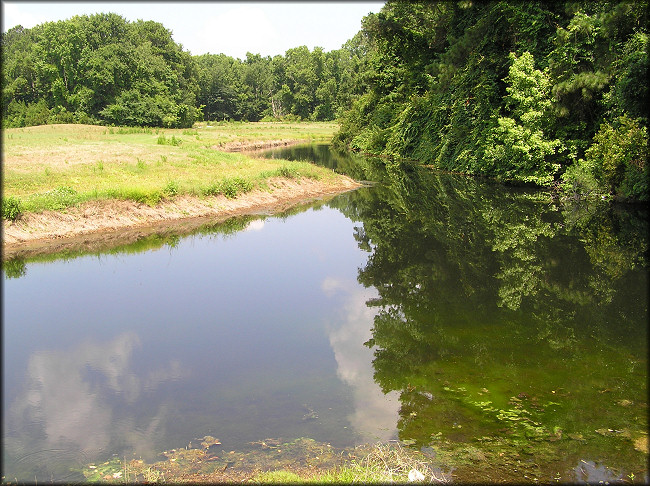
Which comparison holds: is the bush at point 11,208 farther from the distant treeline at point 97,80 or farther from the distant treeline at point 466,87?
the distant treeline at point 97,80

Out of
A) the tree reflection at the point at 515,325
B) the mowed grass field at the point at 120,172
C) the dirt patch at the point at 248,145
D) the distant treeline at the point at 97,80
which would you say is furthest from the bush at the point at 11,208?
the distant treeline at the point at 97,80

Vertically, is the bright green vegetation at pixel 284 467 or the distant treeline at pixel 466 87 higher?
the distant treeline at pixel 466 87

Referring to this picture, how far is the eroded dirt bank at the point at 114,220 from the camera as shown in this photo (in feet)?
55.3

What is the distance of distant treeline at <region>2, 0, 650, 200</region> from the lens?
74.7ft

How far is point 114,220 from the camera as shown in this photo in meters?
19.5

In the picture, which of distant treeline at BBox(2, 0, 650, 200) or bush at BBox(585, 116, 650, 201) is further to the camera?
distant treeline at BBox(2, 0, 650, 200)

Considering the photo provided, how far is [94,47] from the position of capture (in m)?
71.6

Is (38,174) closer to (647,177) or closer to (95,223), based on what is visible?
(95,223)

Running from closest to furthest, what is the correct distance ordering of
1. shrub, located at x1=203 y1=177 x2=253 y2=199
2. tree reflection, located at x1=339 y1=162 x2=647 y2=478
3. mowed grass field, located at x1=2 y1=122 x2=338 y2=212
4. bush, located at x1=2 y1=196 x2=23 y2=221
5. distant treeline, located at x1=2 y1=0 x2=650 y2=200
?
tree reflection, located at x1=339 y1=162 x2=647 y2=478
bush, located at x1=2 y1=196 x2=23 y2=221
mowed grass field, located at x1=2 y1=122 x2=338 y2=212
distant treeline, located at x1=2 y1=0 x2=650 y2=200
shrub, located at x1=203 y1=177 x2=253 y2=199

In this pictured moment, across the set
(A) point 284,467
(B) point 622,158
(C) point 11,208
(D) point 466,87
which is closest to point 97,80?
(D) point 466,87

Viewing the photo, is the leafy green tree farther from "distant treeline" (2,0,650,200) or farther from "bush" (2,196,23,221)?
"bush" (2,196,23,221)

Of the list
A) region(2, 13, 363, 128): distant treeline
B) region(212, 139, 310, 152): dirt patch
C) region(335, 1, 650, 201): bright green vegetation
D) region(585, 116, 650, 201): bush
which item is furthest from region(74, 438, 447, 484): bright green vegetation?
region(2, 13, 363, 128): distant treeline

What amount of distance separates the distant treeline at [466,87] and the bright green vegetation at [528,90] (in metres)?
0.09

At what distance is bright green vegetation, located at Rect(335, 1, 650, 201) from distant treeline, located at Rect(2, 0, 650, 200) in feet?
0.28
